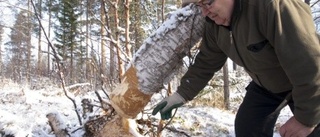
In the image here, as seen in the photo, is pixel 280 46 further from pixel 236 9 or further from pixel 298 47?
pixel 236 9

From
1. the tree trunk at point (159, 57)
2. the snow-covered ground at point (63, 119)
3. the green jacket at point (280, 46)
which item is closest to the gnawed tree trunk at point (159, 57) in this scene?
the tree trunk at point (159, 57)

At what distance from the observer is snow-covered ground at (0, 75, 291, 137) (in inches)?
124

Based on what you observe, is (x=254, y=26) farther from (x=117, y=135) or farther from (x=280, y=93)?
(x=117, y=135)

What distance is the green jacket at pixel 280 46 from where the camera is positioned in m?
1.42

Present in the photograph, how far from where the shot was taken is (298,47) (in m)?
1.41

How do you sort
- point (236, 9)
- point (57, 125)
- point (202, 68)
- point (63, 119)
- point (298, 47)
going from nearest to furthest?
point (298, 47), point (236, 9), point (202, 68), point (57, 125), point (63, 119)

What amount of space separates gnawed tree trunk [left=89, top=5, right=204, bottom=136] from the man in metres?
0.15

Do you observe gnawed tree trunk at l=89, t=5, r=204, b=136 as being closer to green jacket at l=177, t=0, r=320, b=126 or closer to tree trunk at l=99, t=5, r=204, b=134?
tree trunk at l=99, t=5, r=204, b=134

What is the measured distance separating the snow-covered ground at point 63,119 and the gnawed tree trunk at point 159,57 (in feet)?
3.36

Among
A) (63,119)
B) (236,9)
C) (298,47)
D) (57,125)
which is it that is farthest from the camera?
(63,119)

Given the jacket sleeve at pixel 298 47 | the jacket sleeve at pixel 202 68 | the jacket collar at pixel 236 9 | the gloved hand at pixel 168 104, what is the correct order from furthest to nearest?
the gloved hand at pixel 168 104, the jacket sleeve at pixel 202 68, the jacket collar at pixel 236 9, the jacket sleeve at pixel 298 47

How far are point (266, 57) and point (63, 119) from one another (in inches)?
92.2

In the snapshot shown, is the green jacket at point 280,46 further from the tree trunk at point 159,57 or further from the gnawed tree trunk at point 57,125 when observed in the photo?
the gnawed tree trunk at point 57,125

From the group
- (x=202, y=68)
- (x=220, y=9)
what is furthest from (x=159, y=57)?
(x=220, y=9)
